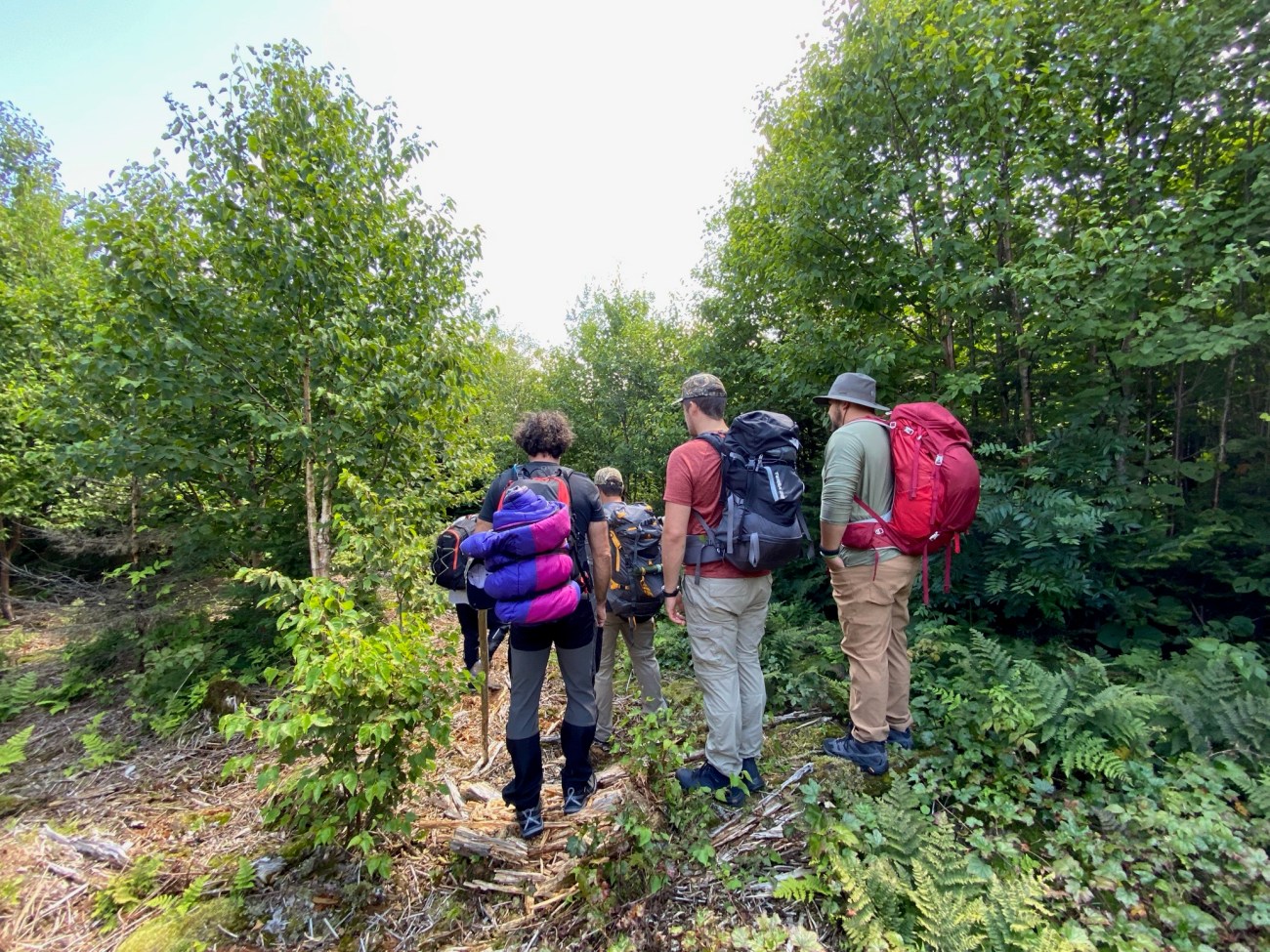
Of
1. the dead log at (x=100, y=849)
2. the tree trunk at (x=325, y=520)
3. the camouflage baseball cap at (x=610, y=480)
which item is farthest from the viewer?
the tree trunk at (x=325, y=520)

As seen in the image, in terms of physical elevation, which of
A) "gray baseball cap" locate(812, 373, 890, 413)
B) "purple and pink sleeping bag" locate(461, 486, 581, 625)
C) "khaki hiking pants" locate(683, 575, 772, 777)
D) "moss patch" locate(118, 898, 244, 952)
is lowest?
"moss patch" locate(118, 898, 244, 952)

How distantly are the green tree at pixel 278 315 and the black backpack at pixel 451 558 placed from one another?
1002 millimetres

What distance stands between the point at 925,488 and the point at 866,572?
0.57 meters

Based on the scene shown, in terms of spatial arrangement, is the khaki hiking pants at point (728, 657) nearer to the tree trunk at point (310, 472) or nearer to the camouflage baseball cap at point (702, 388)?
the camouflage baseball cap at point (702, 388)

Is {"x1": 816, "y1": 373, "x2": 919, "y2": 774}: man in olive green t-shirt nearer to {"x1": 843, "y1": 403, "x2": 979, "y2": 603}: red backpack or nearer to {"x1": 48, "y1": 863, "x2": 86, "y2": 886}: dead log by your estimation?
{"x1": 843, "y1": 403, "x2": 979, "y2": 603}: red backpack

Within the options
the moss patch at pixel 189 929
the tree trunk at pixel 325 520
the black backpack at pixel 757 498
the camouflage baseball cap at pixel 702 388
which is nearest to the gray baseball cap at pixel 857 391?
the black backpack at pixel 757 498

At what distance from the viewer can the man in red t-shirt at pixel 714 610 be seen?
275cm

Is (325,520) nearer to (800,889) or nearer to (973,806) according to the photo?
(800,889)

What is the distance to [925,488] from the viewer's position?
9.34 ft

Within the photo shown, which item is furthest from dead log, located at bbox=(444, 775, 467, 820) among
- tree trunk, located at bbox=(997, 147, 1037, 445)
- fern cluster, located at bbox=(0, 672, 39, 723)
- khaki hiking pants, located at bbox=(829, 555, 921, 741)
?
fern cluster, located at bbox=(0, 672, 39, 723)

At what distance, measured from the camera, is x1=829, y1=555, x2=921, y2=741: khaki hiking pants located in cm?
290

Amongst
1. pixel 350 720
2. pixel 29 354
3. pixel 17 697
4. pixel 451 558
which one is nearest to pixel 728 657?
pixel 350 720

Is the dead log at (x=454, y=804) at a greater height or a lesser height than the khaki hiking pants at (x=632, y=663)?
lesser

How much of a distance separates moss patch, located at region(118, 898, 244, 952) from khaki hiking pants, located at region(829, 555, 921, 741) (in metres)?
3.29
